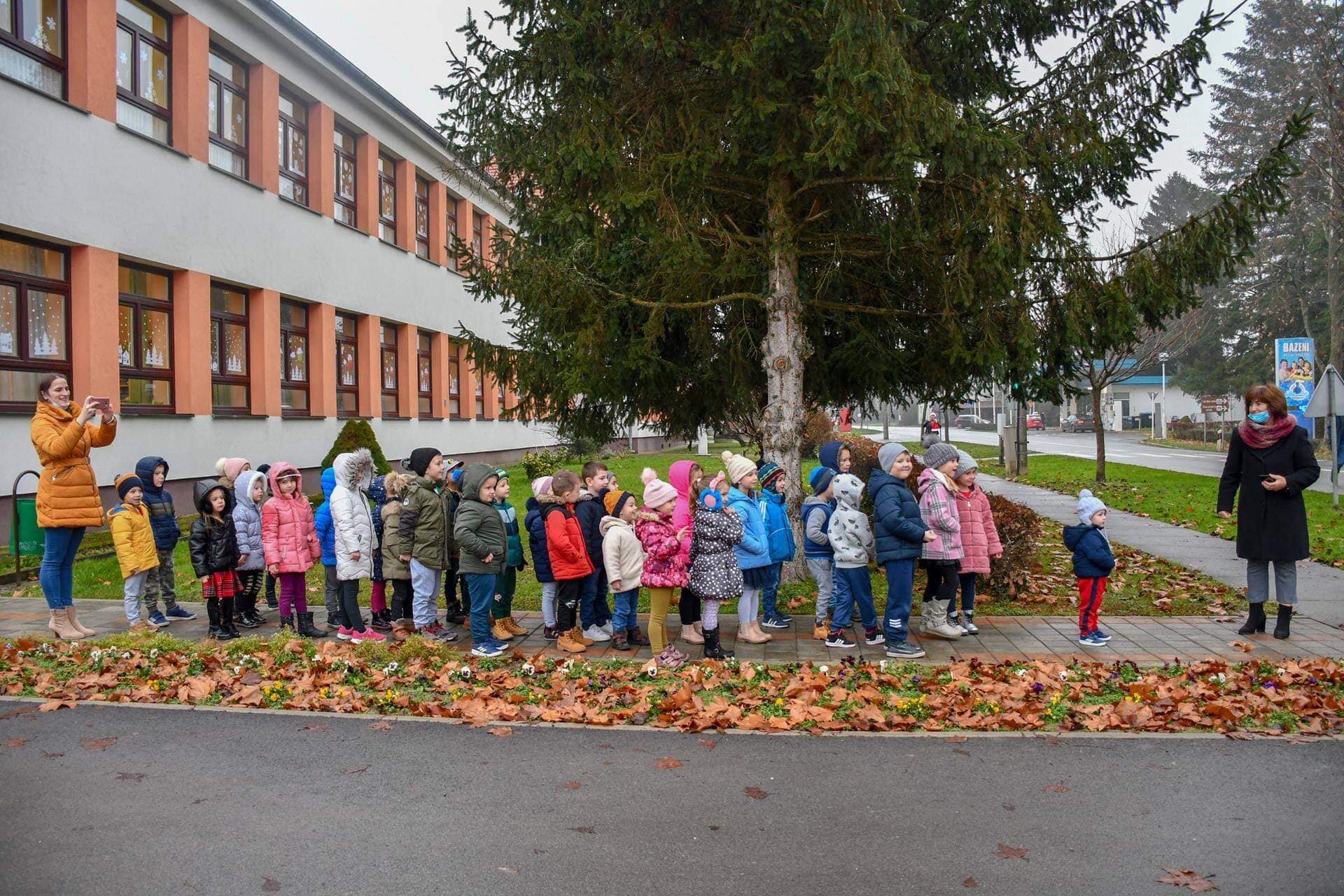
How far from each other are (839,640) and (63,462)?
6.25 m

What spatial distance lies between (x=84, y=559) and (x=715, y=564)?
867 cm

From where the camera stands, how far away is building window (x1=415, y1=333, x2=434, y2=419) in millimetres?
28450

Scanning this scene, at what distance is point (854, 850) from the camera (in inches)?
162

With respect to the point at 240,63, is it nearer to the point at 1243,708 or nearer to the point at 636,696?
the point at 636,696

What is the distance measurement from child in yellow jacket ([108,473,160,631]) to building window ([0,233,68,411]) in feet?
20.7

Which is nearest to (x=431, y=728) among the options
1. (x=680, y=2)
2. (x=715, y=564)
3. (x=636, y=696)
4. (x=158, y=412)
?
(x=636, y=696)

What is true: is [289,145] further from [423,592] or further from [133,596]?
[423,592]

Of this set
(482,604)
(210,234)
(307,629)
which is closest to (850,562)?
(482,604)

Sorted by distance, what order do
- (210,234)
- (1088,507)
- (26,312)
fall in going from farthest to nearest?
(210,234) → (26,312) → (1088,507)

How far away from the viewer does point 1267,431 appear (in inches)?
322

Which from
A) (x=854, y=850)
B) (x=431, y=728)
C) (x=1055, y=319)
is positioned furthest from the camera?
(x=1055, y=319)

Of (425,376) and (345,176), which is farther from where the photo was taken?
(425,376)

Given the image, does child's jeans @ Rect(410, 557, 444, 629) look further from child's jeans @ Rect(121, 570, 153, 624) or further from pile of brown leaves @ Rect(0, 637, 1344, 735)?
child's jeans @ Rect(121, 570, 153, 624)

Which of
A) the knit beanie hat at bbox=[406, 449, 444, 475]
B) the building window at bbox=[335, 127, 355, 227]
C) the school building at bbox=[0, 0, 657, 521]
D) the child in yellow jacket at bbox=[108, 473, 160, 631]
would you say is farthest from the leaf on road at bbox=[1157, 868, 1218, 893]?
the building window at bbox=[335, 127, 355, 227]
